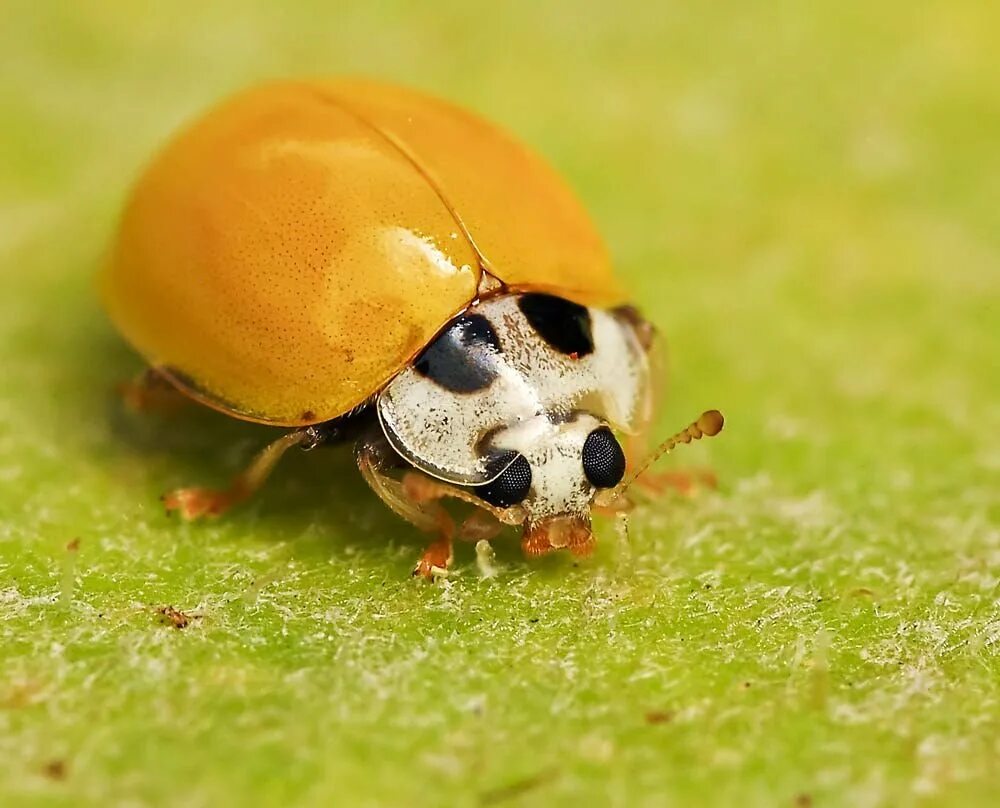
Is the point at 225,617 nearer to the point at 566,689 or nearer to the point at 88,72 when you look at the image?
the point at 566,689

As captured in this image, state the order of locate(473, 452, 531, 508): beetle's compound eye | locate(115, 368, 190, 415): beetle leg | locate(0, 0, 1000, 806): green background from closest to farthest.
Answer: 1. locate(0, 0, 1000, 806): green background
2. locate(473, 452, 531, 508): beetle's compound eye
3. locate(115, 368, 190, 415): beetle leg

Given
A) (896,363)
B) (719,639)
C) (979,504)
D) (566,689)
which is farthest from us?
(896,363)

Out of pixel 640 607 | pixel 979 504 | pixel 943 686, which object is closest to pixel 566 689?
pixel 640 607

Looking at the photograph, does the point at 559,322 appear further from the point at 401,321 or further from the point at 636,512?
the point at 636,512

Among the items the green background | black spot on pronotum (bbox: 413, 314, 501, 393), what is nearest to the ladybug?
black spot on pronotum (bbox: 413, 314, 501, 393)

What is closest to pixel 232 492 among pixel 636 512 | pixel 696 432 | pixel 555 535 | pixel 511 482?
pixel 511 482

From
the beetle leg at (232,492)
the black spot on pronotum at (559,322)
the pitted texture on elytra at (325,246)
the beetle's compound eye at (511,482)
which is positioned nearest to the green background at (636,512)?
the beetle leg at (232,492)

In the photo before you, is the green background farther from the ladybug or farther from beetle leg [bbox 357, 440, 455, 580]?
the ladybug
